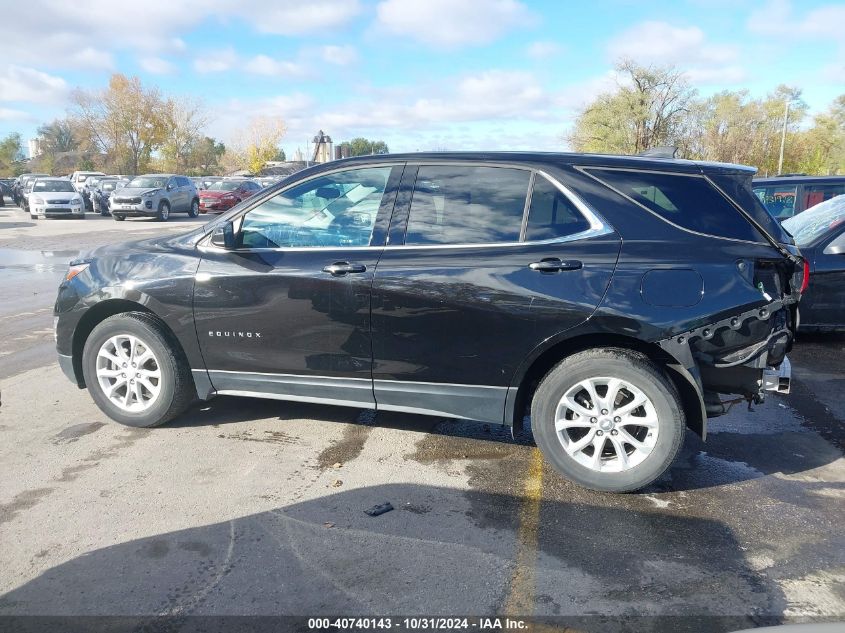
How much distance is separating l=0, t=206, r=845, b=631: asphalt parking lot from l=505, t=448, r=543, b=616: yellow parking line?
10 mm

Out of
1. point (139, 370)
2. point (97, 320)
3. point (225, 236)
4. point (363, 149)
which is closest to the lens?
point (225, 236)

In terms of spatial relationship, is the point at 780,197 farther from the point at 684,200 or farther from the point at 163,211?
the point at 163,211

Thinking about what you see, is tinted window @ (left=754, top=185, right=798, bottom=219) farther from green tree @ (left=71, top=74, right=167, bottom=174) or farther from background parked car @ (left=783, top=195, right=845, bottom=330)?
green tree @ (left=71, top=74, right=167, bottom=174)

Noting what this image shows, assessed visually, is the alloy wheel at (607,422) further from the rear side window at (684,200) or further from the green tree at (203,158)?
the green tree at (203,158)

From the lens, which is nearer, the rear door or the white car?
the rear door

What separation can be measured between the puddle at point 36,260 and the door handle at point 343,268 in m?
10.6

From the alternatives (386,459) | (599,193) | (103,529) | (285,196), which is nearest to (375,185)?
(285,196)

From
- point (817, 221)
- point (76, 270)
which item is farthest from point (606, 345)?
point (817, 221)

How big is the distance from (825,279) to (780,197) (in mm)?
3814

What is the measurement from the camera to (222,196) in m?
30.6

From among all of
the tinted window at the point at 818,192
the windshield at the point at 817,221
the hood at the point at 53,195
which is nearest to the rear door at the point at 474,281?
the windshield at the point at 817,221

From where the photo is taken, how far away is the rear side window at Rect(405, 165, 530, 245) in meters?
3.97

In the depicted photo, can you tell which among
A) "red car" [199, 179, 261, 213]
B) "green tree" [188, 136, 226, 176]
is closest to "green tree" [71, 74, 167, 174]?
"green tree" [188, 136, 226, 176]

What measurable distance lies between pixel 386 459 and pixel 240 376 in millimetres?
1134
